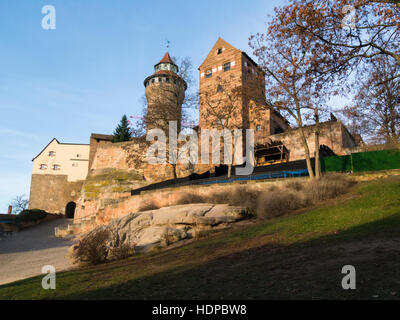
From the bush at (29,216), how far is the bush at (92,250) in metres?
30.6

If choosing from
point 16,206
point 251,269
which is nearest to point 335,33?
point 251,269

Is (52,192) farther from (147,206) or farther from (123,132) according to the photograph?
(147,206)

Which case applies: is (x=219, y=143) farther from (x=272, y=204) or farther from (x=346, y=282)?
(x=346, y=282)

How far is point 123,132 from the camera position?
52.7 meters

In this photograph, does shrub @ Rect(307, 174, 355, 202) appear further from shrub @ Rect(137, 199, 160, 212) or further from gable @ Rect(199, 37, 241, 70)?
gable @ Rect(199, 37, 241, 70)

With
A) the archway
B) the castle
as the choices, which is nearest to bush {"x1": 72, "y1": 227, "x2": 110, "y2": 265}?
the castle

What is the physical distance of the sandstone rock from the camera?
12042 millimetres

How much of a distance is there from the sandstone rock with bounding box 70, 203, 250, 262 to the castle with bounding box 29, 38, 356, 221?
7401mm

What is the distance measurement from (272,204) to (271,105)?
7.27m

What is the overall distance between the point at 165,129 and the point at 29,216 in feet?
74.1

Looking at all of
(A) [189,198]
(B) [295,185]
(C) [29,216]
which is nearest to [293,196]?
(B) [295,185]

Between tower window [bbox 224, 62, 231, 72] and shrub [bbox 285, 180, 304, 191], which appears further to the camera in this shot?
tower window [bbox 224, 62, 231, 72]

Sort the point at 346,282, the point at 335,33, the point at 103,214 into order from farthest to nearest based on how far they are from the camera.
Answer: the point at 103,214
the point at 335,33
the point at 346,282
